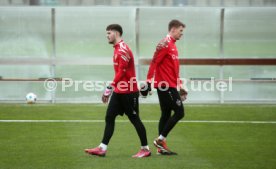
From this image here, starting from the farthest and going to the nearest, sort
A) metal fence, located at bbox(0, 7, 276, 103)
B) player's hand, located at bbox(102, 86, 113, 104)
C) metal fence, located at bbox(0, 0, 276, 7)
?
metal fence, located at bbox(0, 0, 276, 7), metal fence, located at bbox(0, 7, 276, 103), player's hand, located at bbox(102, 86, 113, 104)

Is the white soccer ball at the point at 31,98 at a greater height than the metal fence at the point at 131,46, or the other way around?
the metal fence at the point at 131,46

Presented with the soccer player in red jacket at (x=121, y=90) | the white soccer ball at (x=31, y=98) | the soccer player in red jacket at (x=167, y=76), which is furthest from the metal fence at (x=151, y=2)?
the soccer player in red jacket at (x=121, y=90)

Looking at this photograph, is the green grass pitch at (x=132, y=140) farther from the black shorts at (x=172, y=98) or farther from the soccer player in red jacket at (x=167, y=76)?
the black shorts at (x=172, y=98)

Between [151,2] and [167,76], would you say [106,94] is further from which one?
[151,2]

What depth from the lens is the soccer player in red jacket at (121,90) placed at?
9.50 m

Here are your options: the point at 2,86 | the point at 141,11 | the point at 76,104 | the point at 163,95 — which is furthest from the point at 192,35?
the point at 163,95

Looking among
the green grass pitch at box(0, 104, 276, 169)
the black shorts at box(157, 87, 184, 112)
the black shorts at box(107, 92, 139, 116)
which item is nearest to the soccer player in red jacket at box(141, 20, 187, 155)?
the black shorts at box(157, 87, 184, 112)

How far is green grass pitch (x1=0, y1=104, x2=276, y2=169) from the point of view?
925 centimetres

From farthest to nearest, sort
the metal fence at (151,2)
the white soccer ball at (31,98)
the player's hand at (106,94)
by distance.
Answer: the metal fence at (151,2), the white soccer ball at (31,98), the player's hand at (106,94)

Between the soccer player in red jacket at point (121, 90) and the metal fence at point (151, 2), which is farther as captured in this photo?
the metal fence at point (151, 2)

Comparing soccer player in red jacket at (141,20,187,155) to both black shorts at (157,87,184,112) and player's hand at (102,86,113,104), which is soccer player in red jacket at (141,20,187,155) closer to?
black shorts at (157,87,184,112)

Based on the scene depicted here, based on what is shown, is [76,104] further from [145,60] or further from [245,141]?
[245,141]

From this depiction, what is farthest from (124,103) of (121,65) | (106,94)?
(121,65)

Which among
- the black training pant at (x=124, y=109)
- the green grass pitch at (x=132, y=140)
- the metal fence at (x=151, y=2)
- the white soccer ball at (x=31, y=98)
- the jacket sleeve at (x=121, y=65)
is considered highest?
the metal fence at (x=151, y=2)
